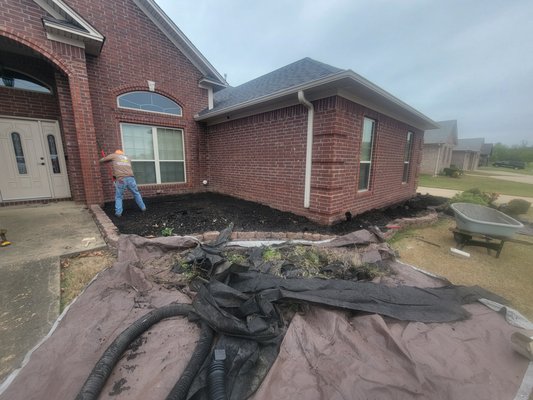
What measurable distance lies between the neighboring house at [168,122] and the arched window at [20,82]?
0.8 inches

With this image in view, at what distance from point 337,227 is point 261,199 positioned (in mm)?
2335

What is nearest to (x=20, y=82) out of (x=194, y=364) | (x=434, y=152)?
(x=194, y=364)

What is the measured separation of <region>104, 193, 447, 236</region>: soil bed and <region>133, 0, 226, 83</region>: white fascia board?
15.9ft

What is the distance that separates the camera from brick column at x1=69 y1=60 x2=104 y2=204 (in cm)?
512

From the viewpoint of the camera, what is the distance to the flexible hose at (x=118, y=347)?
1370 millimetres

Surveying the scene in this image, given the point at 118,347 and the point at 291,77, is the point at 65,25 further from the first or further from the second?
the point at 118,347

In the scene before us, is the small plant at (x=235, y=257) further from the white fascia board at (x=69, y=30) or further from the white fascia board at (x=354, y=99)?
the white fascia board at (x=69, y=30)

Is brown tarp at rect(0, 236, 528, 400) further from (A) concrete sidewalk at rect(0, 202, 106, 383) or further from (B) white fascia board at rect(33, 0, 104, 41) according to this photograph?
(B) white fascia board at rect(33, 0, 104, 41)

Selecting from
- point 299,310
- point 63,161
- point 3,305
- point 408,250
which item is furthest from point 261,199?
point 63,161

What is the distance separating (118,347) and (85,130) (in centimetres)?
566

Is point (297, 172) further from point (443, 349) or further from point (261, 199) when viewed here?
point (443, 349)

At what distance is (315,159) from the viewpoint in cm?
473

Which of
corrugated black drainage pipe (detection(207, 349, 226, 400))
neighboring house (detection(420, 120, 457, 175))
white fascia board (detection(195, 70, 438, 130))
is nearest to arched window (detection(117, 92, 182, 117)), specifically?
white fascia board (detection(195, 70, 438, 130))

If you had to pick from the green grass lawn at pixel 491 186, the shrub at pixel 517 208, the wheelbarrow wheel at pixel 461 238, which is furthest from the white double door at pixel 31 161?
the green grass lawn at pixel 491 186
